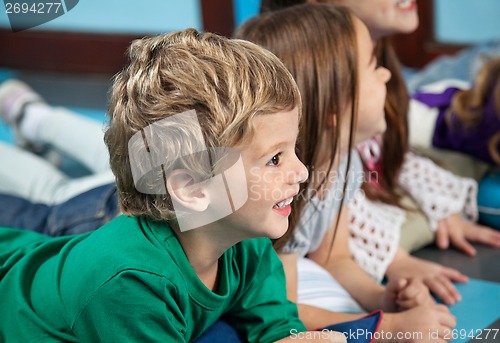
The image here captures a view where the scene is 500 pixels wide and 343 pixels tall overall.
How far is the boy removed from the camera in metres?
0.75

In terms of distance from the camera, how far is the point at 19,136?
1828 millimetres

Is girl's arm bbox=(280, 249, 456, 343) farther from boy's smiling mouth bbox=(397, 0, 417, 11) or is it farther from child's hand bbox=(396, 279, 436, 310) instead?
boy's smiling mouth bbox=(397, 0, 417, 11)

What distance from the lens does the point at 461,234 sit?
136 centimetres

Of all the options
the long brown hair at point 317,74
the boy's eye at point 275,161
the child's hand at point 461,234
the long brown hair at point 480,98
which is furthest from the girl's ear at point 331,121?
the long brown hair at point 480,98

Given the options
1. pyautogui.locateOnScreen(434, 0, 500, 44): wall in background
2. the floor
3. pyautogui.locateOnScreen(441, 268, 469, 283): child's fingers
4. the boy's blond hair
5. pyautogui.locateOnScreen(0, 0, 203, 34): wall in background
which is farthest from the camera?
pyautogui.locateOnScreen(0, 0, 203, 34): wall in background

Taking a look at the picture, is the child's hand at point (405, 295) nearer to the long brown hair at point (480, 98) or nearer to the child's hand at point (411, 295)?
the child's hand at point (411, 295)

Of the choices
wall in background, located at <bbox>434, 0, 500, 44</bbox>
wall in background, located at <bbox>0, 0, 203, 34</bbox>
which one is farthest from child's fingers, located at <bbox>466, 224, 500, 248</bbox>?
wall in background, located at <bbox>0, 0, 203, 34</bbox>

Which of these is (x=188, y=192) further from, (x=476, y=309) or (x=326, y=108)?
(x=476, y=309)

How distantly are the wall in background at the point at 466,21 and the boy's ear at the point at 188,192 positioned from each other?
1534 mm

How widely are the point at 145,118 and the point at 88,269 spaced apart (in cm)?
15

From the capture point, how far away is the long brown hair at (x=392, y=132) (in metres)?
1.37

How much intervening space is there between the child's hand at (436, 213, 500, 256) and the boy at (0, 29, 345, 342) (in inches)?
24.2

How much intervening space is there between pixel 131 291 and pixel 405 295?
444 mm

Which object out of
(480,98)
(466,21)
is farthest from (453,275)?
(466,21)
